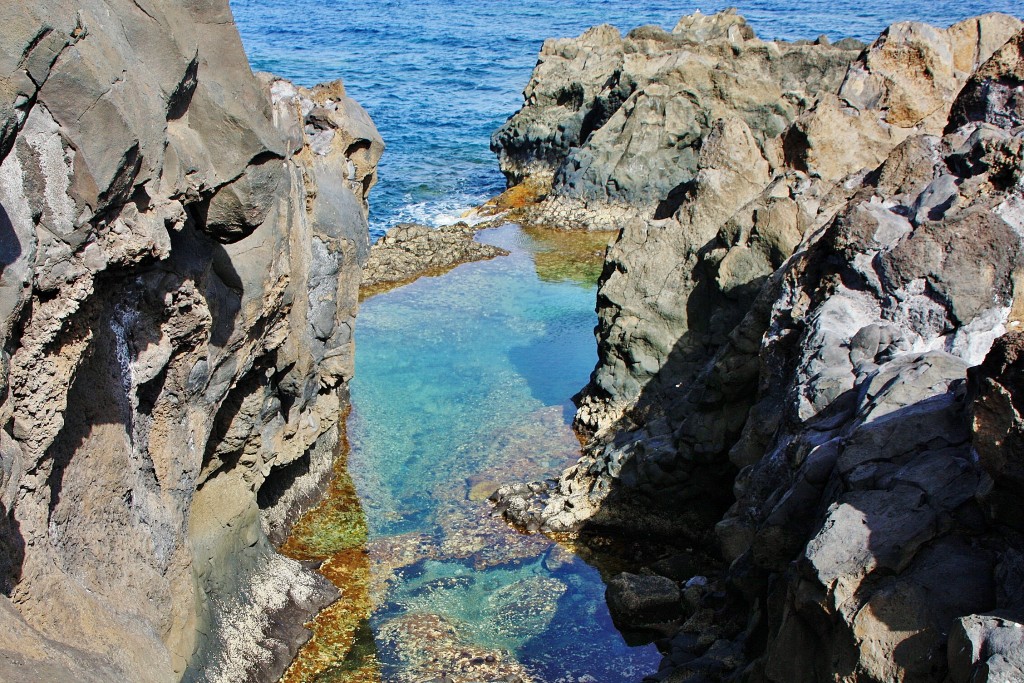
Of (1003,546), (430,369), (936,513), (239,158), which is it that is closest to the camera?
(1003,546)

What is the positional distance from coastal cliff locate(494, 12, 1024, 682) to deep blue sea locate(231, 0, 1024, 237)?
1628 cm

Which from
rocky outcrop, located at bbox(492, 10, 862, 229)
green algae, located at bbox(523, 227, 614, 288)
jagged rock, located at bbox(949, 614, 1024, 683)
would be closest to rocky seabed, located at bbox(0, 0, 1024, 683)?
jagged rock, located at bbox(949, 614, 1024, 683)

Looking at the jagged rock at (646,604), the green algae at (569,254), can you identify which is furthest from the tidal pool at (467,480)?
the jagged rock at (646,604)

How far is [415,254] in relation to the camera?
2584cm

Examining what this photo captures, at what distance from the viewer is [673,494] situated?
13562mm

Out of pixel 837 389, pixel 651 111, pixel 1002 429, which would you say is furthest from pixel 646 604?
pixel 651 111

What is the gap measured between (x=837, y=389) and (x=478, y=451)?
314 inches

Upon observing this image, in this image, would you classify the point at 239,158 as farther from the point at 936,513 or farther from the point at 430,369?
the point at 430,369

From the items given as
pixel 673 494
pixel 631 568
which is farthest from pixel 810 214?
pixel 631 568

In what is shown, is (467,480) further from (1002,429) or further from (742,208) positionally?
(1002,429)

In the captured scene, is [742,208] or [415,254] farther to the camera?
[415,254]

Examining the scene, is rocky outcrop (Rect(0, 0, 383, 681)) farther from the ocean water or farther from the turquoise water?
the turquoise water

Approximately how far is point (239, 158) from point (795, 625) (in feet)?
19.8

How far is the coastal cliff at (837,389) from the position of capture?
6391 mm
